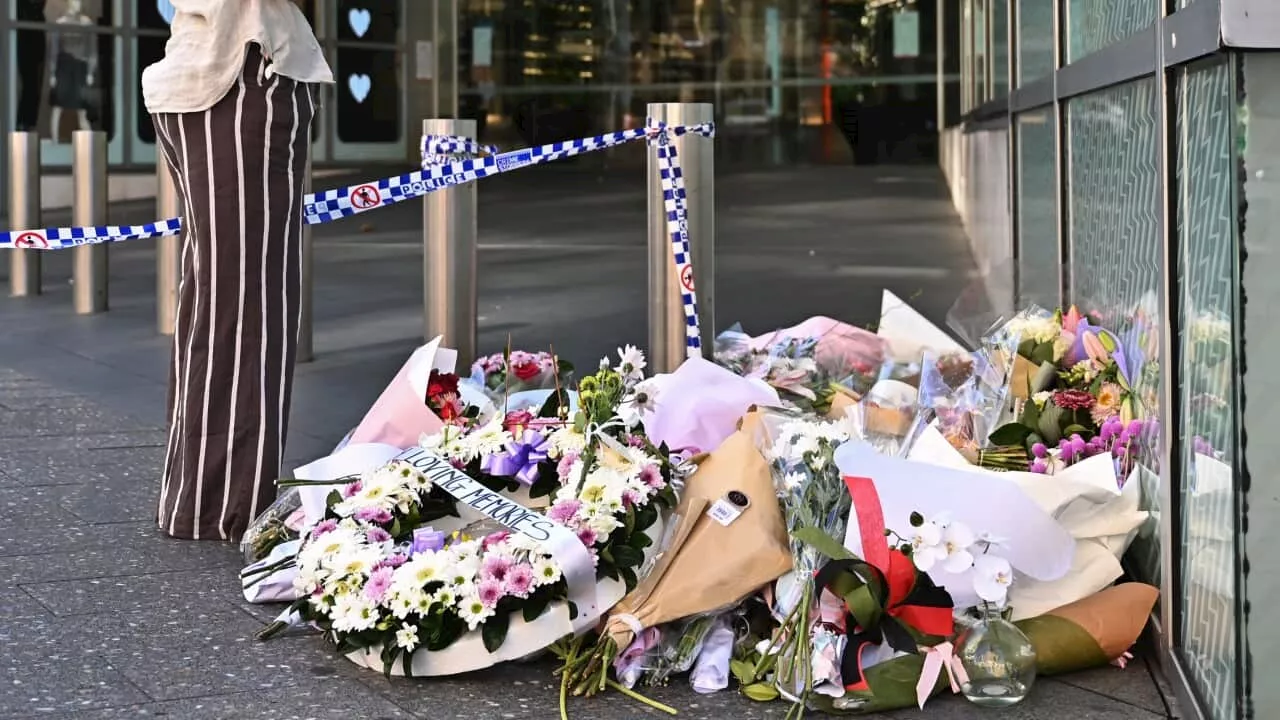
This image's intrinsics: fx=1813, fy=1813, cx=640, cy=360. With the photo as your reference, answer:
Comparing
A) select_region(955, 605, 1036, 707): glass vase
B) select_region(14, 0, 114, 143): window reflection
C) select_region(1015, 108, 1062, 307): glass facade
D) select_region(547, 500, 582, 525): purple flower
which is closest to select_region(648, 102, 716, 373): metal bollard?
select_region(1015, 108, 1062, 307): glass facade

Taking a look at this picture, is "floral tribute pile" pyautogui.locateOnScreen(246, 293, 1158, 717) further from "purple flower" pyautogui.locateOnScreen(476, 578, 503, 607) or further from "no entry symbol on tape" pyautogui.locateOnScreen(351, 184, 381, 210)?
"no entry symbol on tape" pyautogui.locateOnScreen(351, 184, 381, 210)

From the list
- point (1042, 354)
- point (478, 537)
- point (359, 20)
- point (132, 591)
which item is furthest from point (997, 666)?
point (359, 20)

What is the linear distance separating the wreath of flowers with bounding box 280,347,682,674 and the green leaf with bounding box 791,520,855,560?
35cm

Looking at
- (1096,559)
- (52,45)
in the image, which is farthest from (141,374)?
(52,45)

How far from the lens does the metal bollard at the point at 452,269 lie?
274 inches

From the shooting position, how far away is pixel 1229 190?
120 inches

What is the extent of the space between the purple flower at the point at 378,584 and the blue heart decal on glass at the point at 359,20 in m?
22.9

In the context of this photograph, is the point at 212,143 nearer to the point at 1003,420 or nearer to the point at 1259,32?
the point at 1003,420

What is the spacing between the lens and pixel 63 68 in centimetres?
2094

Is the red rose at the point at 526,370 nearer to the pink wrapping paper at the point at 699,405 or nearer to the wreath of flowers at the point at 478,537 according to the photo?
the pink wrapping paper at the point at 699,405

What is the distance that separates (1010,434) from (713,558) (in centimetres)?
117

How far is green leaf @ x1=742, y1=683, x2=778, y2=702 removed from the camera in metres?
3.44

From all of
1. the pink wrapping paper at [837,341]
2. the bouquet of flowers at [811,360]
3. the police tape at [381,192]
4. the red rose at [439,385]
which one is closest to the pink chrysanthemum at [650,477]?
the red rose at [439,385]

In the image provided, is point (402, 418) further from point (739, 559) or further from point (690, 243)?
point (690, 243)
